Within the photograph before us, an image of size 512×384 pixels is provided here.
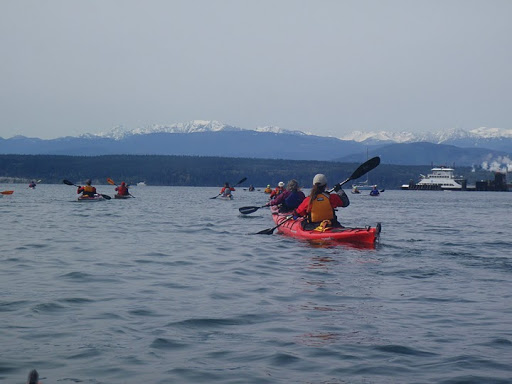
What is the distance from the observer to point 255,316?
11047 mm

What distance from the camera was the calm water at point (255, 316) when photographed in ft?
26.7

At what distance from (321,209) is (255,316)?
11429 millimetres

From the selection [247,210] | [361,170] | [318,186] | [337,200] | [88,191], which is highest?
[361,170]

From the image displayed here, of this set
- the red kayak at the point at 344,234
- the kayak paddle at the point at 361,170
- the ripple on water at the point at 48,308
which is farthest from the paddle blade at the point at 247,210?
the ripple on water at the point at 48,308

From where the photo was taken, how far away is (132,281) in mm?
14695

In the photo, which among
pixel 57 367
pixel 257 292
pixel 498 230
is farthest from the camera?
pixel 498 230

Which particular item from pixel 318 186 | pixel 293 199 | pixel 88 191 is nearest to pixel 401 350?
pixel 318 186

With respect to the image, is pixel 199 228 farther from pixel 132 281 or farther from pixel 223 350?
pixel 223 350

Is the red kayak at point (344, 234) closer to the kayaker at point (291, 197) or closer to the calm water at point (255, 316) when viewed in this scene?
the calm water at point (255, 316)

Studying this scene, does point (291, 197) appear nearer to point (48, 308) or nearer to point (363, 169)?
point (363, 169)

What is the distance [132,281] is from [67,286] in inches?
55.4

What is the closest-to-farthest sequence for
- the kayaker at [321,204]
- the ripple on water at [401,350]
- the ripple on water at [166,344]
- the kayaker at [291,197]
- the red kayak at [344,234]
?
1. the ripple on water at [401,350]
2. the ripple on water at [166,344]
3. the red kayak at [344,234]
4. the kayaker at [321,204]
5. the kayaker at [291,197]

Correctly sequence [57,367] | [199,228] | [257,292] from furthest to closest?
[199,228], [257,292], [57,367]

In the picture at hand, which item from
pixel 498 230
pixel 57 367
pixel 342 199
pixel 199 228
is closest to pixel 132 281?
pixel 57 367
